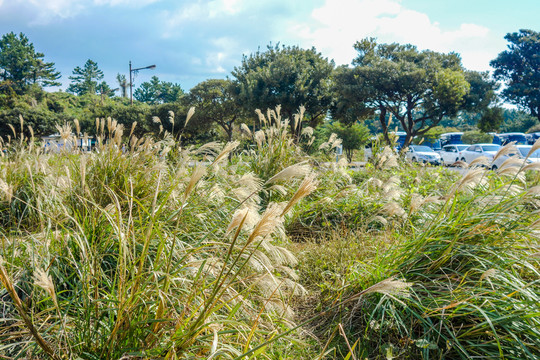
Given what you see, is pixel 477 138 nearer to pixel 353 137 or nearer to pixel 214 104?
pixel 353 137

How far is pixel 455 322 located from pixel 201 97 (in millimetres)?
25465

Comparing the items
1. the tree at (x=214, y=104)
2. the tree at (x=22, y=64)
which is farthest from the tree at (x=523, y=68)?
the tree at (x=22, y=64)

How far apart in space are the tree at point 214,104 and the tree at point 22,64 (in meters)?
35.0

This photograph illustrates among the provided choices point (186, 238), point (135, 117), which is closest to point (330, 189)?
point (186, 238)

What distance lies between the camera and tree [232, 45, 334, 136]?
18.8 m

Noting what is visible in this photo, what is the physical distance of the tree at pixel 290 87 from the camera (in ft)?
61.8

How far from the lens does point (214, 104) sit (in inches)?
981

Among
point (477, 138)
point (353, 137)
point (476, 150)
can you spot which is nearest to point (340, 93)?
point (353, 137)

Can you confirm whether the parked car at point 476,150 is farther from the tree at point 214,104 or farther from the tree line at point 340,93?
the tree at point 214,104

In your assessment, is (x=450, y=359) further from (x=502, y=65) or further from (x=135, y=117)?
(x=502, y=65)

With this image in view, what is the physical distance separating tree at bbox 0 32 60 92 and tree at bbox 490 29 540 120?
2313 inches

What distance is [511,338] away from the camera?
1588 mm

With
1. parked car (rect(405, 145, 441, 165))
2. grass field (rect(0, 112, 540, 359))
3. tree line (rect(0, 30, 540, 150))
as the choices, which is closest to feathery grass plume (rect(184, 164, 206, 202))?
grass field (rect(0, 112, 540, 359))

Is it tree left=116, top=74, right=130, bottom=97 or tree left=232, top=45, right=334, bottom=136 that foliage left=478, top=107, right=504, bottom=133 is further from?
tree left=116, top=74, right=130, bottom=97
